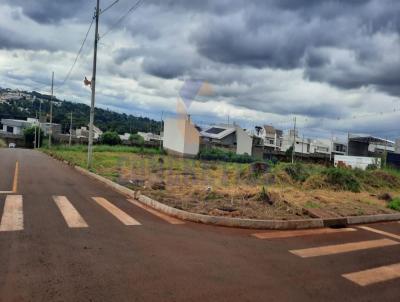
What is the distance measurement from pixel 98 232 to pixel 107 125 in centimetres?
11164

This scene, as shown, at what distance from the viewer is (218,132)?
72.4m

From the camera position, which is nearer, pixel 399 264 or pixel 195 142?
pixel 399 264

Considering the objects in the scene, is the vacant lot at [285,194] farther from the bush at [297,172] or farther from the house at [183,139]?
the house at [183,139]

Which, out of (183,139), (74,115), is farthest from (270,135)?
(74,115)

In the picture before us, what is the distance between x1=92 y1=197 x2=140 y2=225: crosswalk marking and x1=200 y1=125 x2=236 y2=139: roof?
5647 centimetres

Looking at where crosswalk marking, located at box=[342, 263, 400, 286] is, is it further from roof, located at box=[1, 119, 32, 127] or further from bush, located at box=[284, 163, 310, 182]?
roof, located at box=[1, 119, 32, 127]

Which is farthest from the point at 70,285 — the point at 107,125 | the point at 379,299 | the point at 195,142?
the point at 107,125

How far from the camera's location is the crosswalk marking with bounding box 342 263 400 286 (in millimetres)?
6094

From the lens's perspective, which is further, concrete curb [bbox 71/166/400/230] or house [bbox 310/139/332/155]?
house [bbox 310/139/332/155]

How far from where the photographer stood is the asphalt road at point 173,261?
507 cm

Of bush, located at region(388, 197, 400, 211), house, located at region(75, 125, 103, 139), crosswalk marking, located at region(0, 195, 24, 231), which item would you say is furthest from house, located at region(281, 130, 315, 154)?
crosswalk marking, located at region(0, 195, 24, 231)

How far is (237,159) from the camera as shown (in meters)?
51.1

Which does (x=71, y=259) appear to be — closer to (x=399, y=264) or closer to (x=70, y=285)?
(x=70, y=285)

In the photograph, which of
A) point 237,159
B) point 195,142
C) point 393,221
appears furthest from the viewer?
point 195,142
